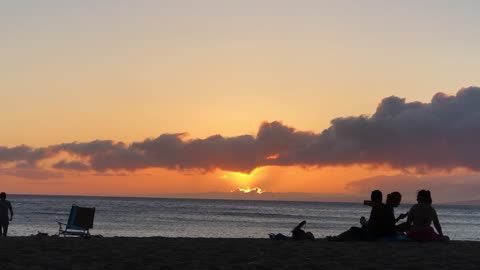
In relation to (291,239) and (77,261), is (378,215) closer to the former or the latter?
(291,239)

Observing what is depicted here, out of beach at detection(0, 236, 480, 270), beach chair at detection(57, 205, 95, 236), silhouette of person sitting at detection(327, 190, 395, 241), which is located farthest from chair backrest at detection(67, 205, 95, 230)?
silhouette of person sitting at detection(327, 190, 395, 241)

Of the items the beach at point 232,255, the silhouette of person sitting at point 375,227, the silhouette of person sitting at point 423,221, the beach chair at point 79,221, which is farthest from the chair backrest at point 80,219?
the silhouette of person sitting at point 423,221

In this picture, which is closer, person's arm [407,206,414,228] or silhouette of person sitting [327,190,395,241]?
silhouette of person sitting [327,190,395,241]

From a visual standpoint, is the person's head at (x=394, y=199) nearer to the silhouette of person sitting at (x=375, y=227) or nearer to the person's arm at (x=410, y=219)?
the silhouette of person sitting at (x=375, y=227)

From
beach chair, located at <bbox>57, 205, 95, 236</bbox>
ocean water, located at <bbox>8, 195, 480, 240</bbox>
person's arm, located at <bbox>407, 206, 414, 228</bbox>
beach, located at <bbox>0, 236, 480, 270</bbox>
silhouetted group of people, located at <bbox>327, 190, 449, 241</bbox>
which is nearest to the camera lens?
beach, located at <bbox>0, 236, 480, 270</bbox>

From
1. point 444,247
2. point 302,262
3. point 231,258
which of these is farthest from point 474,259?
point 231,258

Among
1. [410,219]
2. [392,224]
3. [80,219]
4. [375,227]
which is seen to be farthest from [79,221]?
[410,219]

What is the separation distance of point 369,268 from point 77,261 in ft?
15.4

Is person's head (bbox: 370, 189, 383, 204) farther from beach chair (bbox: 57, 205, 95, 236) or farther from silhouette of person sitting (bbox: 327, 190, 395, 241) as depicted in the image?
beach chair (bbox: 57, 205, 95, 236)

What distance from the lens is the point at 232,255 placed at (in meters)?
12.1

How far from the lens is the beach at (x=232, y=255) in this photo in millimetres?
10797

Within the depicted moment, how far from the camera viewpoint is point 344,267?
10617 millimetres

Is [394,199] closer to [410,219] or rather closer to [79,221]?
[410,219]

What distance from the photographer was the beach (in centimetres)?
1080
